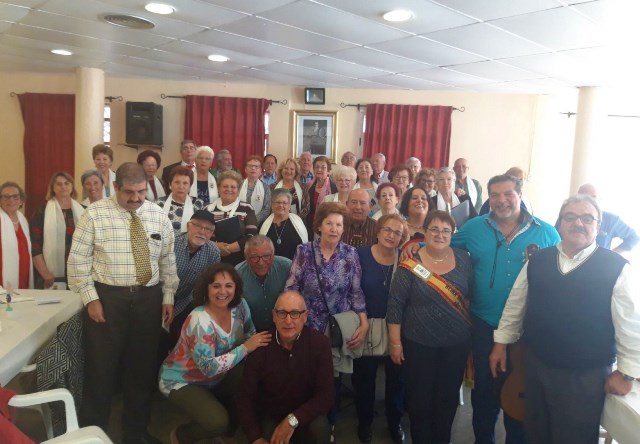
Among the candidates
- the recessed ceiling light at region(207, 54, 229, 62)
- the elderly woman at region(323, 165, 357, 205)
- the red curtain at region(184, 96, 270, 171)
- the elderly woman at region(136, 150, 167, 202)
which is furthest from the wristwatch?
the red curtain at region(184, 96, 270, 171)

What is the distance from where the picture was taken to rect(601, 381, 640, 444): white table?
173cm

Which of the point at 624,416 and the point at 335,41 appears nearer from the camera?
the point at 624,416

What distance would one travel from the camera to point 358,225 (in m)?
3.23

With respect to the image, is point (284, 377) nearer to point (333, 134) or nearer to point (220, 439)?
point (220, 439)

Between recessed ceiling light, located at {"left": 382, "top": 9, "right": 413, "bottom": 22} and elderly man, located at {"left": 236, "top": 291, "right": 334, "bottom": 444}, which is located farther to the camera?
recessed ceiling light, located at {"left": 382, "top": 9, "right": 413, "bottom": 22}

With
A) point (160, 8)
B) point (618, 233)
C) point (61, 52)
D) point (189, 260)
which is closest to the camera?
point (189, 260)

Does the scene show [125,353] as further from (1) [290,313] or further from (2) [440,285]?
(2) [440,285]

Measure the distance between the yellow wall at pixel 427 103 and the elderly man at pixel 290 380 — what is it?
4.89 metres

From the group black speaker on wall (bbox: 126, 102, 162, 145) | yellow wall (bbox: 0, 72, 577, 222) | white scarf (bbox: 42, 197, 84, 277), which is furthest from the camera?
yellow wall (bbox: 0, 72, 577, 222)

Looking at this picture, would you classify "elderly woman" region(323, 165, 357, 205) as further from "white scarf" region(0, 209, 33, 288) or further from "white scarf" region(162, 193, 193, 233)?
"white scarf" region(0, 209, 33, 288)

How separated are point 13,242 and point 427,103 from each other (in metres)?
5.26

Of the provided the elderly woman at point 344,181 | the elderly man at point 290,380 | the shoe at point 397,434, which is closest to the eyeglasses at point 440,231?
the elderly man at point 290,380

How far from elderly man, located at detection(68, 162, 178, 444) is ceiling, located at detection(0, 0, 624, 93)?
1.47m

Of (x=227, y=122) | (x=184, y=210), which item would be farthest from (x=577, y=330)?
(x=227, y=122)
